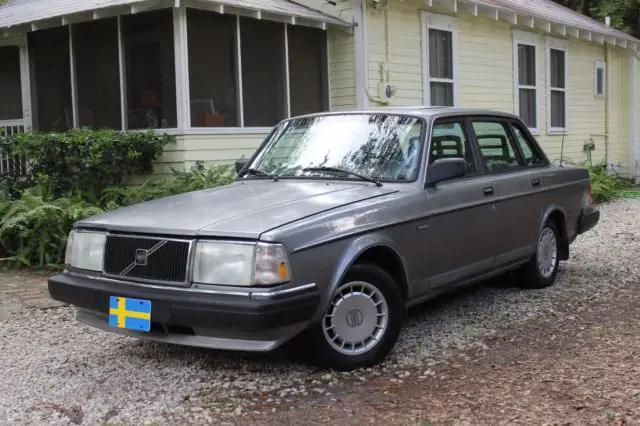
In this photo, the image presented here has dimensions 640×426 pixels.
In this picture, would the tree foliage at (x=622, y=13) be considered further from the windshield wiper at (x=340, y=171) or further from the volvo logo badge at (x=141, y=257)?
the volvo logo badge at (x=141, y=257)

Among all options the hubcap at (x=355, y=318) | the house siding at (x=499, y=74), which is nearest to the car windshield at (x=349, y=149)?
the hubcap at (x=355, y=318)

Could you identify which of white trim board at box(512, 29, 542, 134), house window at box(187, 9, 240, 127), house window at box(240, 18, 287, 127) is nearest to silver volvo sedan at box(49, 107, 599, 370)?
house window at box(187, 9, 240, 127)

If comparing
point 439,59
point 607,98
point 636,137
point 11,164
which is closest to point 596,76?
point 607,98

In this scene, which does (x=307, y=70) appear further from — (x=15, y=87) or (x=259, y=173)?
(x=259, y=173)

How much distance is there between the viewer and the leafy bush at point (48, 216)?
7699 millimetres

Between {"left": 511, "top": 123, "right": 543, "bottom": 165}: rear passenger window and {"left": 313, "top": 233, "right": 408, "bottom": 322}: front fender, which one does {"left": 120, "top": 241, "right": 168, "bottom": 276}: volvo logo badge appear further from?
{"left": 511, "top": 123, "right": 543, "bottom": 165}: rear passenger window

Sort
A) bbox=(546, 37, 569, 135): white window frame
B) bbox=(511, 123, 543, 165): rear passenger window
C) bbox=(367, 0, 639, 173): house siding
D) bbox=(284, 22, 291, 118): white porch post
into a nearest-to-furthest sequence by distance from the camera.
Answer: bbox=(511, 123, 543, 165): rear passenger window < bbox=(284, 22, 291, 118): white porch post < bbox=(367, 0, 639, 173): house siding < bbox=(546, 37, 569, 135): white window frame

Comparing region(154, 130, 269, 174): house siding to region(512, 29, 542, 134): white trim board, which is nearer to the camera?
region(154, 130, 269, 174): house siding

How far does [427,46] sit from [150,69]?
4.77 meters

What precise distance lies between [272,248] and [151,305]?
75cm

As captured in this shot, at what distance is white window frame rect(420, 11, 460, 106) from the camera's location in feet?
39.9

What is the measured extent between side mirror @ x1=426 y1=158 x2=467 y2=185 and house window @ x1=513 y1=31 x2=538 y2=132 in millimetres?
9866

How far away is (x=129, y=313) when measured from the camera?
161 inches

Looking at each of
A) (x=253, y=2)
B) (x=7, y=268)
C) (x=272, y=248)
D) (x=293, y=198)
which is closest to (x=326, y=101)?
(x=253, y=2)
